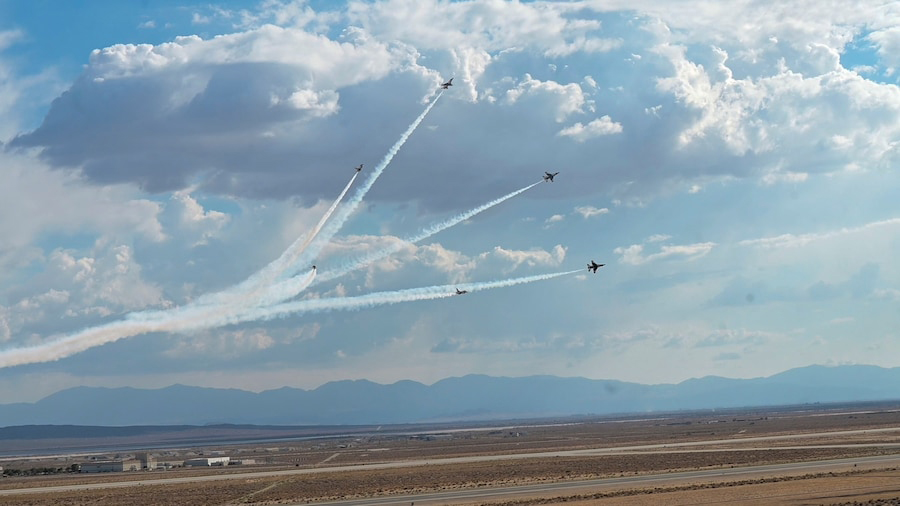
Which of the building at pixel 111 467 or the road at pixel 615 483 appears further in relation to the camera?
the building at pixel 111 467

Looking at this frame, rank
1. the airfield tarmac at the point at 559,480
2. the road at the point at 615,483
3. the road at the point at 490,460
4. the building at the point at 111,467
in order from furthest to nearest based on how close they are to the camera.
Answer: the building at the point at 111,467 < the road at the point at 490,460 < the road at the point at 615,483 < the airfield tarmac at the point at 559,480

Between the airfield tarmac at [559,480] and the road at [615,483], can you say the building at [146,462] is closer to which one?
the airfield tarmac at [559,480]

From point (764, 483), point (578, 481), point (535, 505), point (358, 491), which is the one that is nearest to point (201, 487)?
point (358, 491)

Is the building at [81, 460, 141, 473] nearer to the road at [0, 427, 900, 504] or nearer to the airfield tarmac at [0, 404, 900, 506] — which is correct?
the airfield tarmac at [0, 404, 900, 506]

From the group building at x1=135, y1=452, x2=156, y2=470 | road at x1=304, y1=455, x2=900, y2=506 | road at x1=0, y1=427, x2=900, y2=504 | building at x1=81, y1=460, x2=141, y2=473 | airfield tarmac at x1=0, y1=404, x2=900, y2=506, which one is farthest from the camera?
building at x1=135, y1=452, x2=156, y2=470

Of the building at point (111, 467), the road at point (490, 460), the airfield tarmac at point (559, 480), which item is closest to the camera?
the airfield tarmac at point (559, 480)

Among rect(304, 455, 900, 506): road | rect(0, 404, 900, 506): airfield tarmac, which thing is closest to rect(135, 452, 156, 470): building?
rect(0, 404, 900, 506): airfield tarmac

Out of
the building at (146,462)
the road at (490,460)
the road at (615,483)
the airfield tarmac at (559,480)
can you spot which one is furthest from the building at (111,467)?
the road at (615,483)

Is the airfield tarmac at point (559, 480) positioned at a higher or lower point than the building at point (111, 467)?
lower

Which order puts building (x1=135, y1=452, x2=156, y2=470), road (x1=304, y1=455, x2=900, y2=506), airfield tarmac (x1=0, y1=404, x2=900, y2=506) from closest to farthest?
airfield tarmac (x1=0, y1=404, x2=900, y2=506) < road (x1=304, y1=455, x2=900, y2=506) < building (x1=135, y1=452, x2=156, y2=470)

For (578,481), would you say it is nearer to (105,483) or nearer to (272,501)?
(272,501)

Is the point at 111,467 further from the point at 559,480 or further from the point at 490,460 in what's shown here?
the point at 559,480

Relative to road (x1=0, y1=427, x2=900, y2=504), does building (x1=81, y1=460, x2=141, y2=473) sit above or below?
above

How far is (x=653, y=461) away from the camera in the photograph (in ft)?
438
